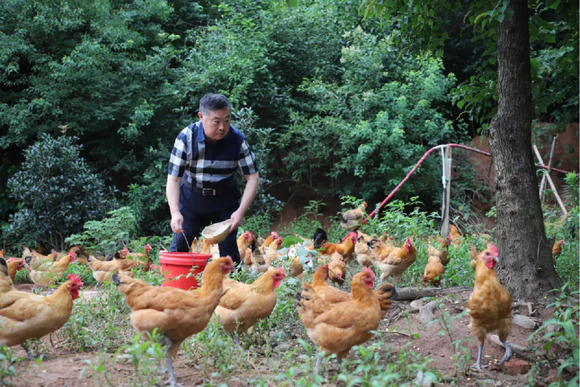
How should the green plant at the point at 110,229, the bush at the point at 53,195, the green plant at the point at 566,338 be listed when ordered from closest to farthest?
the green plant at the point at 566,338 < the green plant at the point at 110,229 < the bush at the point at 53,195

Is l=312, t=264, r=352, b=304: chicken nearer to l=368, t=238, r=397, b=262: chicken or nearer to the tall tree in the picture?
the tall tree

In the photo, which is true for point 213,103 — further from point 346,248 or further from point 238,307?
point 346,248

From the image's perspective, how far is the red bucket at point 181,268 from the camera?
525 centimetres

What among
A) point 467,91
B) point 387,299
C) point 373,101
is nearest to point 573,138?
point 373,101

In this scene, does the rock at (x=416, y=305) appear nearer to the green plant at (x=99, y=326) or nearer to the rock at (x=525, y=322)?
the rock at (x=525, y=322)

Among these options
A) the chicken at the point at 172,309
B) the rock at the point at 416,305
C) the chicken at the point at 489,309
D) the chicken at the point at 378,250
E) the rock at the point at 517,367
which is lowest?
the rock at the point at 517,367

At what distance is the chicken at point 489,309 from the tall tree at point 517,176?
0.84 metres

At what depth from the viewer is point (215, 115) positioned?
17.0ft

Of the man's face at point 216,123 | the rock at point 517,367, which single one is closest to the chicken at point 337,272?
the man's face at point 216,123

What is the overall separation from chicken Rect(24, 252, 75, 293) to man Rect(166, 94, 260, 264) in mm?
3113

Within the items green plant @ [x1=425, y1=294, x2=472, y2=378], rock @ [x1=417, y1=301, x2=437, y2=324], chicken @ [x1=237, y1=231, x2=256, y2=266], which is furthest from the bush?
green plant @ [x1=425, y1=294, x2=472, y2=378]

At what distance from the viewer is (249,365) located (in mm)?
4230

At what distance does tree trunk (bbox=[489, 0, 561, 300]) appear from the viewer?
5.07m

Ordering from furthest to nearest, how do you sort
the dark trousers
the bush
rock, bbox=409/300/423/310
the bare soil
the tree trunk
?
the bush < the dark trousers < rock, bbox=409/300/423/310 < the tree trunk < the bare soil
